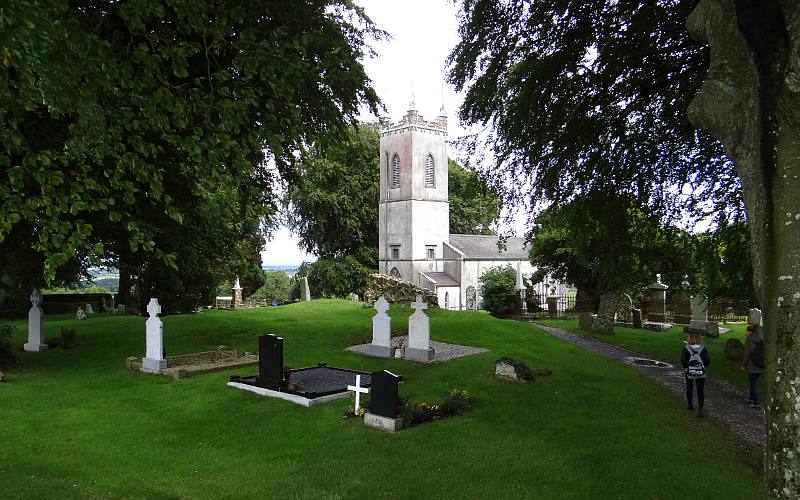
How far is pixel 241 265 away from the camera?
81.7 feet

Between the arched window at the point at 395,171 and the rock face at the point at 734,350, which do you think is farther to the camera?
the arched window at the point at 395,171

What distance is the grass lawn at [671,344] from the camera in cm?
1476

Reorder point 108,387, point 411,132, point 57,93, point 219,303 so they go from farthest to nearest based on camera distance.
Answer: point 411,132
point 219,303
point 108,387
point 57,93

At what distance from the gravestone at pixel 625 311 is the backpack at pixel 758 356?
1704 cm

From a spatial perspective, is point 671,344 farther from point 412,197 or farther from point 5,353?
point 412,197

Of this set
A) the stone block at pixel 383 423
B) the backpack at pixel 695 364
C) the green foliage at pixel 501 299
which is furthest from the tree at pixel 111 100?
the green foliage at pixel 501 299

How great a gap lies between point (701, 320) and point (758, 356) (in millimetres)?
14788

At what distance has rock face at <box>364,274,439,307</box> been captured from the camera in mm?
27000

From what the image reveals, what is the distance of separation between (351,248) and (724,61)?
4793 cm

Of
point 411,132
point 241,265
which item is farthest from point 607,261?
point 411,132

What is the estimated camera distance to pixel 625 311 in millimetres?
27906

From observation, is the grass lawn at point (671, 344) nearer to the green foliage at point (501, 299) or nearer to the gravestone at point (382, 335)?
the green foliage at point (501, 299)

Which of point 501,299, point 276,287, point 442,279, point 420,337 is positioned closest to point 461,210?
point 442,279

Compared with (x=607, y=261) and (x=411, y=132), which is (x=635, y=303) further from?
(x=411, y=132)
